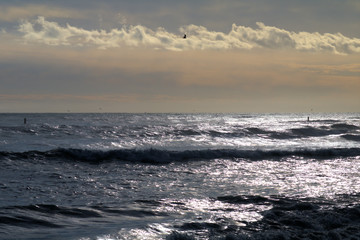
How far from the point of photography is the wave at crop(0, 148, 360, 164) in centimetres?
2189

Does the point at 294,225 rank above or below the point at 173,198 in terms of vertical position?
above

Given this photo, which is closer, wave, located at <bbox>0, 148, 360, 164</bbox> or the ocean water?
the ocean water

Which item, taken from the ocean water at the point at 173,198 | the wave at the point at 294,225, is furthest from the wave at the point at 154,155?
the wave at the point at 294,225

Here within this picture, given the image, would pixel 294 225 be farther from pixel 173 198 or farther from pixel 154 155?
pixel 154 155

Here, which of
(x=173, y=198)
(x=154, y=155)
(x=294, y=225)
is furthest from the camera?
(x=154, y=155)

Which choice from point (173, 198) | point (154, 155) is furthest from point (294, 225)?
point (154, 155)

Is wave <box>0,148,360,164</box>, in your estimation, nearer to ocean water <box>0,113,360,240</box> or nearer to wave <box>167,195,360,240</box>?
ocean water <box>0,113,360,240</box>

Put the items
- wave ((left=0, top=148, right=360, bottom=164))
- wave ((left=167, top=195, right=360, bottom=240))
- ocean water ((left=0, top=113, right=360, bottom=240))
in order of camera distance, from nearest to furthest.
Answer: wave ((left=167, top=195, right=360, bottom=240)), ocean water ((left=0, top=113, right=360, bottom=240)), wave ((left=0, top=148, right=360, bottom=164))

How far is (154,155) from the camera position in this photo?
23.6 metres

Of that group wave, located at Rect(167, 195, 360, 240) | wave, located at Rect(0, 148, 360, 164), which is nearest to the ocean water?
wave, located at Rect(167, 195, 360, 240)

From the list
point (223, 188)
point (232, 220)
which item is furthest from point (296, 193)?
point (232, 220)

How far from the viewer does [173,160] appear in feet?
75.4

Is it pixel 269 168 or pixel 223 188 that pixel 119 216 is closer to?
pixel 223 188

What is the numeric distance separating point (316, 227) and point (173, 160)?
14761 mm
